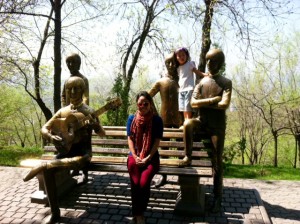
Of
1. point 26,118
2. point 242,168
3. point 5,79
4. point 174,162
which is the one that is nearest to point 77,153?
point 174,162

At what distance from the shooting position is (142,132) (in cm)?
448

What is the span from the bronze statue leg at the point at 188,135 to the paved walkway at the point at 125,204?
2.53 feet

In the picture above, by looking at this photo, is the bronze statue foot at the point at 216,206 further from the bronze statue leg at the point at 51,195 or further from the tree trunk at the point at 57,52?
the tree trunk at the point at 57,52

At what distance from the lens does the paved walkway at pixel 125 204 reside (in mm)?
4676

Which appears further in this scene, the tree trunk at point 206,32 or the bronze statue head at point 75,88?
the tree trunk at point 206,32

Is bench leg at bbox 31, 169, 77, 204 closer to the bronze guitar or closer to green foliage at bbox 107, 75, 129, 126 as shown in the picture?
the bronze guitar

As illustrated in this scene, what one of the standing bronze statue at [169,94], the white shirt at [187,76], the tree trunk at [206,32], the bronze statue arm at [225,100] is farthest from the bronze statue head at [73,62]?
the tree trunk at [206,32]

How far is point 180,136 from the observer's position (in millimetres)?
5191

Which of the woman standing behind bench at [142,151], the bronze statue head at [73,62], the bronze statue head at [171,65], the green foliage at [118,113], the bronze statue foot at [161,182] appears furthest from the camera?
the green foliage at [118,113]

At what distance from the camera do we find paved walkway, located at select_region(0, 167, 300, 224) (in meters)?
4.68

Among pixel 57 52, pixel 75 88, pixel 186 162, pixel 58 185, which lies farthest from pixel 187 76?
pixel 57 52

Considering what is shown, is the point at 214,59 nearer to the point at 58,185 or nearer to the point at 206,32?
the point at 58,185

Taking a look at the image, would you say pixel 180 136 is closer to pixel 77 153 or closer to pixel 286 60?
pixel 77 153

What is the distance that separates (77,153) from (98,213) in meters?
0.93
